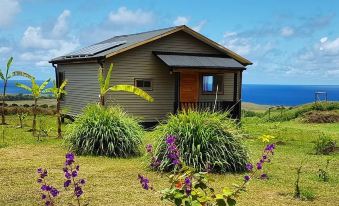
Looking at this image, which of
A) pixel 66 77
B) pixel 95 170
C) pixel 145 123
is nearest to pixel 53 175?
pixel 95 170

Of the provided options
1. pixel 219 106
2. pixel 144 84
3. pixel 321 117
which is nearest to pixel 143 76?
pixel 144 84

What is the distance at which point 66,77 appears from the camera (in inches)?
1033

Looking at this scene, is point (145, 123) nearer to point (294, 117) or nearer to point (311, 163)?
point (311, 163)

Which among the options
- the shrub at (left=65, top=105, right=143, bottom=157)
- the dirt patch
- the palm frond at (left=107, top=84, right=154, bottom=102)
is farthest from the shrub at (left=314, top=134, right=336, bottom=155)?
the dirt patch

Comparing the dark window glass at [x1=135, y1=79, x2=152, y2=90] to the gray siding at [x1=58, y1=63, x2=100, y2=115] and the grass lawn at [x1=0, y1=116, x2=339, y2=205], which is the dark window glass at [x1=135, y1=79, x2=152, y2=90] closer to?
the gray siding at [x1=58, y1=63, x2=100, y2=115]

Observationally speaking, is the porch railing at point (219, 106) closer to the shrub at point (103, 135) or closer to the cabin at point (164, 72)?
the cabin at point (164, 72)

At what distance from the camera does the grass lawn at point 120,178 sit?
8.48 meters

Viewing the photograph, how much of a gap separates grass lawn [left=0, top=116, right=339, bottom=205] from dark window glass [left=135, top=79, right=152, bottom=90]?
24.0ft

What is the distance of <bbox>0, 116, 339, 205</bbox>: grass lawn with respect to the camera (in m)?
8.48

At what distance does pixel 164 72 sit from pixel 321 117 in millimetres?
12307

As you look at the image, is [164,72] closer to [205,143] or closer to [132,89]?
[132,89]

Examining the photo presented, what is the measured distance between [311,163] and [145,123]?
10.6m

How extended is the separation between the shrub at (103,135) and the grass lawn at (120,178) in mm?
467

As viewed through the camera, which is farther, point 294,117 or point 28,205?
point 294,117
